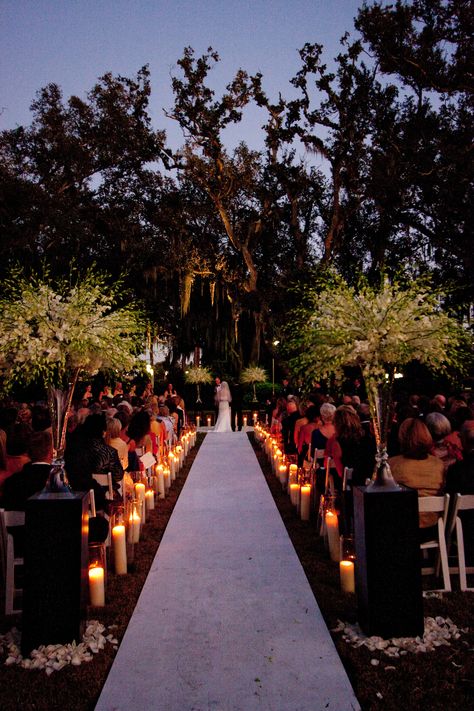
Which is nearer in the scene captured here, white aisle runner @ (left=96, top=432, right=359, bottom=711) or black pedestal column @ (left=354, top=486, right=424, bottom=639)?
white aisle runner @ (left=96, top=432, right=359, bottom=711)

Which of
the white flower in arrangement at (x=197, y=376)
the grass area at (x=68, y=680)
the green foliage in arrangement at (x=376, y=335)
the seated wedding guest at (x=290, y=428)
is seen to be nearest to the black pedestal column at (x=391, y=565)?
the green foliage in arrangement at (x=376, y=335)

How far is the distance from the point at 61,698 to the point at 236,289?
818 inches

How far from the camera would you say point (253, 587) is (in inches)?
198

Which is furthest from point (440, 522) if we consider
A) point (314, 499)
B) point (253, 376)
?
point (253, 376)

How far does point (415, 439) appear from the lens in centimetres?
480

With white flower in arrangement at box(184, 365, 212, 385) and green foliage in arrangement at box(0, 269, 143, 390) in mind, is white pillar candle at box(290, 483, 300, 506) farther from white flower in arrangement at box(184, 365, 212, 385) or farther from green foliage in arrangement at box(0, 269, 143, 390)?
white flower in arrangement at box(184, 365, 212, 385)

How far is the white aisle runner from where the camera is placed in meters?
3.31

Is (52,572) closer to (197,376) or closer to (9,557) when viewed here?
(9,557)

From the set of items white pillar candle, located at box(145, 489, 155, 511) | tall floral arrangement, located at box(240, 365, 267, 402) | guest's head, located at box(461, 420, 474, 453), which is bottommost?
white pillar candle, located at box(145, 489, 155, 511)

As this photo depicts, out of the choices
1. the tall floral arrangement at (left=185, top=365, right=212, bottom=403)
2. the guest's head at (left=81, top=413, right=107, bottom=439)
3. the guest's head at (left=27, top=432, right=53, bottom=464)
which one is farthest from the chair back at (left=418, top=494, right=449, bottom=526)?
the tall floral arrangement at (left=185, top=365, right=212, bottom=403)

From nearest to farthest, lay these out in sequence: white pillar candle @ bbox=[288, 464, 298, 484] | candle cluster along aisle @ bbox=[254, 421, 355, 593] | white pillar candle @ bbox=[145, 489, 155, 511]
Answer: candle cluster along aisle @ bbox=[254, 421, 355, 593]
white pillar candle @ bbox=[145, 489, 155, 511]
white pillar candle @ bbox=[288, 464, 298, 484]

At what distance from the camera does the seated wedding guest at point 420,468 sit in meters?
4.80

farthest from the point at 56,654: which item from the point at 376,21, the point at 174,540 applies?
the point at 376,21

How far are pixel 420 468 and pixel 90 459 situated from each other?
9.60 feet
